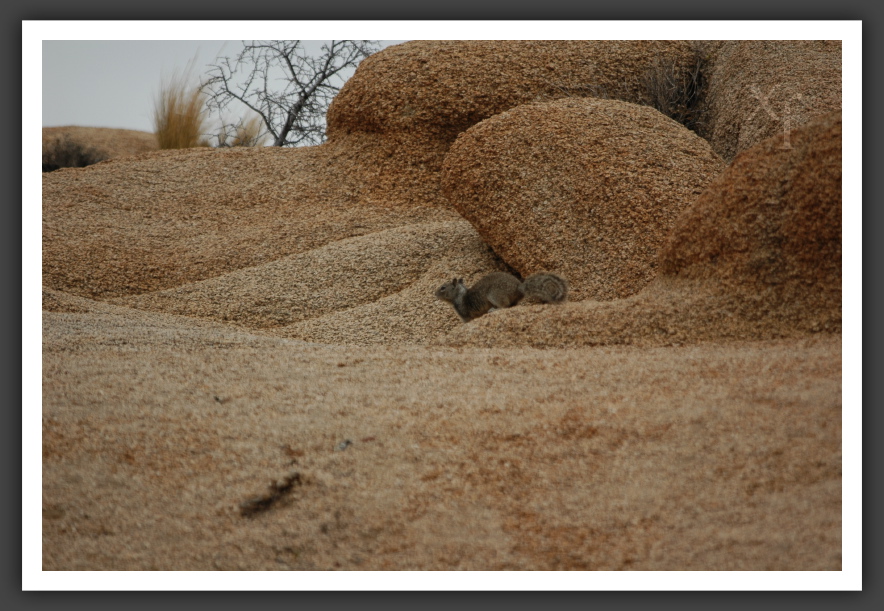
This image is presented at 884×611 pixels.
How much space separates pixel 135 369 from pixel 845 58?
150 inches

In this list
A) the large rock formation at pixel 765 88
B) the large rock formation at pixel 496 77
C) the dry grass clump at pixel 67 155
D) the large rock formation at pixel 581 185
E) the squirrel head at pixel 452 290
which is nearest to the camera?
the squirrel head at pixel 452 290

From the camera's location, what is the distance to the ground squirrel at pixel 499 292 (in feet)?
18.6

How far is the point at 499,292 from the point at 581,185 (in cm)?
166

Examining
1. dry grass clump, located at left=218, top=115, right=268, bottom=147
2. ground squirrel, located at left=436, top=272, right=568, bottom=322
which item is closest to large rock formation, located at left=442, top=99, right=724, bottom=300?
ground squirrel, located at left=436, top=272, right=568, bottom=322

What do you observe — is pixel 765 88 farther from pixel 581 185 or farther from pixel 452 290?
pixel 452 290

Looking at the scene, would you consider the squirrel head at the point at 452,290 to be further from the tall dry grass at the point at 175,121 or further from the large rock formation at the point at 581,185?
the tall dry grass at the point at 175,121

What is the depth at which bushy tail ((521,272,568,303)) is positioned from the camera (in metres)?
5.64

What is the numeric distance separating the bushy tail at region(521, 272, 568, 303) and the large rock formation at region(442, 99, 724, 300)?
3.06ft

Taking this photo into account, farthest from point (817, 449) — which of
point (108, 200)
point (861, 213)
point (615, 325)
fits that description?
point (108, 200)

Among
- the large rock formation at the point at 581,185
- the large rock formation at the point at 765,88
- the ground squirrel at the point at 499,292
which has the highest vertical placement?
the large rock formation at the point at 765,88

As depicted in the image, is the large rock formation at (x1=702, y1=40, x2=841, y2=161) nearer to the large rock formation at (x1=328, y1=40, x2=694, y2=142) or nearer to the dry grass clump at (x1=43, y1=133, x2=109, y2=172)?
the large rock formation at (x1=328, y1=40, x2=694, y2=142)

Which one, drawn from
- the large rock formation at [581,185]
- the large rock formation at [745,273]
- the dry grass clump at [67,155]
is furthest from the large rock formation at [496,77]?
the dry grass clump at [67,155]

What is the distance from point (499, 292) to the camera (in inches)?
239

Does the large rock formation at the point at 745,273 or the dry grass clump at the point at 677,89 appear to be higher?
the dry grass clump at the point at 677,89
